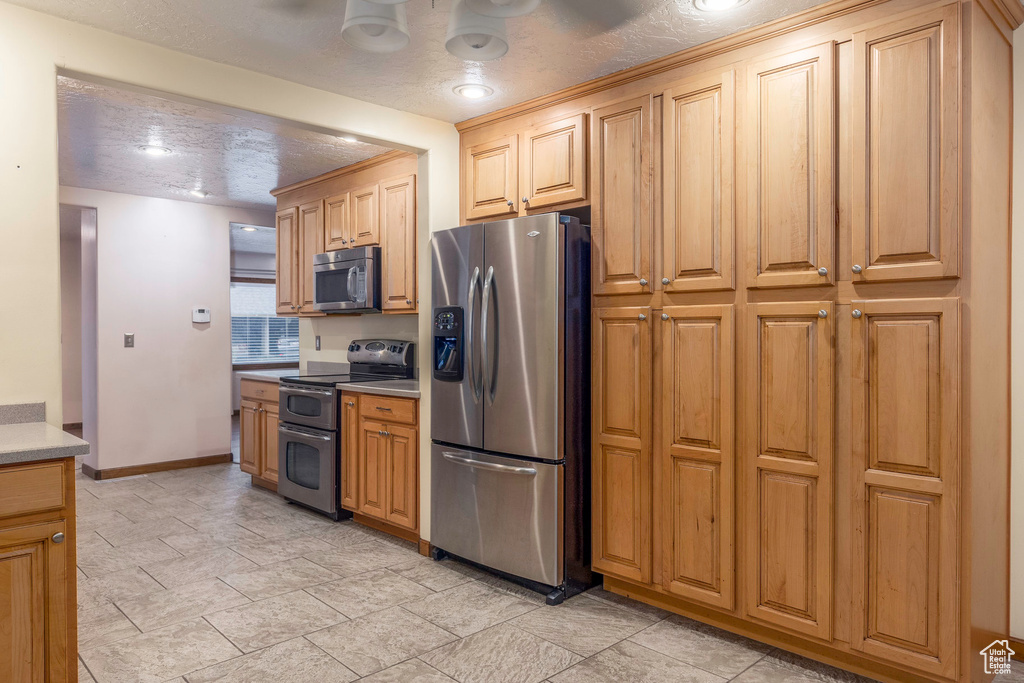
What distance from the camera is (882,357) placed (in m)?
2.15

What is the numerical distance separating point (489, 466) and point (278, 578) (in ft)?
3.93

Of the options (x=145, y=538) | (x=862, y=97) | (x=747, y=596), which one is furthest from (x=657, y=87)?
(x=145, y=538)

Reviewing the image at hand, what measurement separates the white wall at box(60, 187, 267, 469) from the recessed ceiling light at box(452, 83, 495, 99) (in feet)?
12.5

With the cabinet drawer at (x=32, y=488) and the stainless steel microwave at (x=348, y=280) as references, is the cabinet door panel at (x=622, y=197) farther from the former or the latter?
the cabinet drawer at (x=32, y=488)

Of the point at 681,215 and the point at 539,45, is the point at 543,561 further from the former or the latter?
the point at 539,45

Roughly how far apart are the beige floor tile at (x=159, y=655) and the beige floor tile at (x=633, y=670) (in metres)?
1.29

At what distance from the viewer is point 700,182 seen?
2.60 metres

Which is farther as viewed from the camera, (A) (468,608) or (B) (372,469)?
(B) (372,469)

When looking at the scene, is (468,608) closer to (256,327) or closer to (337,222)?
(337,222)

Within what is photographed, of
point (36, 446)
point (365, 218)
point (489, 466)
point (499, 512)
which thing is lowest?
point (499, 512)

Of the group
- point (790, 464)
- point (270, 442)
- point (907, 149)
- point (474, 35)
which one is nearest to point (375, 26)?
point (474, 35)

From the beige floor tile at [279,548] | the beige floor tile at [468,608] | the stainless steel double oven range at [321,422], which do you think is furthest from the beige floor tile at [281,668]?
the stainless steel double oven range at [321,422]

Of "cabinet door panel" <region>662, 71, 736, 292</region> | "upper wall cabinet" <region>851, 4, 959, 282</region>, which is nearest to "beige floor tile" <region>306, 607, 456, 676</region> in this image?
"cabinet door panel" <region>662, 71, 736, 292</region>

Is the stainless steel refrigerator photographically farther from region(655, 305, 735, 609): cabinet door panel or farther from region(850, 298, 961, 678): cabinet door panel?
region(850, 298, 961, 678): cabinet door panel
